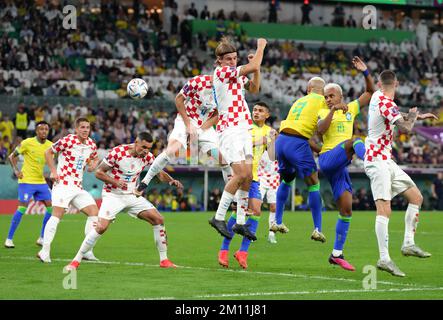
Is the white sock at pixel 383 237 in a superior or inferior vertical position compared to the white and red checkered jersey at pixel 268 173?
superior

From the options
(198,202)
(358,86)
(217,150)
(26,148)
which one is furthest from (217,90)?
(358,86)

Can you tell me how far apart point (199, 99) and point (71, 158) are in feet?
11.4

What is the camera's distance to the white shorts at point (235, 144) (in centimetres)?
1433

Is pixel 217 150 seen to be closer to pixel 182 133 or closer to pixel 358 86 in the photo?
pixel 182 133

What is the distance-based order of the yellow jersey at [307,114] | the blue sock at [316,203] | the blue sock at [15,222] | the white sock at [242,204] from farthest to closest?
the blue sock at [15,222] → the blue sock at [316,203] → the yellow jersey at [307,114] → the white sock at [242,204]

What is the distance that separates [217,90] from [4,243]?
7.84m

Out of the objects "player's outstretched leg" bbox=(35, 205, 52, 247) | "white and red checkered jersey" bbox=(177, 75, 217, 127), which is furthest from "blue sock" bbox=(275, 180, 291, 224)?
"player's outstretched leg" bbox=(35, 205, 52, 247)

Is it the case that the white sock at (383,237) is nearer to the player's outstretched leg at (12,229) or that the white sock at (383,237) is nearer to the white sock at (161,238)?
Answer: the white sock at (161,238)

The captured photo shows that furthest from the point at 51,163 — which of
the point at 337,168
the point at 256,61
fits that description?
the point at 337,168

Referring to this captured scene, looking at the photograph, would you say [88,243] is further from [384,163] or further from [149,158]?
[384,163]

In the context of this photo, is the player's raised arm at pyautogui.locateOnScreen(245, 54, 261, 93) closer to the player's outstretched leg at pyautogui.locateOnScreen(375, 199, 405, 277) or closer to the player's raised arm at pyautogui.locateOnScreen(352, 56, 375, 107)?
the player's raised arm at pyautogui.locateOnScreen(352, 56, 375, 107)

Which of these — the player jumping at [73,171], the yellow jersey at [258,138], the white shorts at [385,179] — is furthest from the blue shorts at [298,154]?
the yellow jersey at [258,138]

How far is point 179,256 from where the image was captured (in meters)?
17.5

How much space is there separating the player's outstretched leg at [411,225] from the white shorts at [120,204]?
3.95 metres
